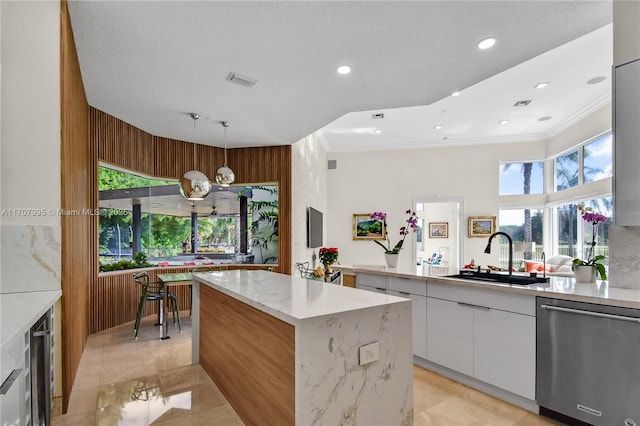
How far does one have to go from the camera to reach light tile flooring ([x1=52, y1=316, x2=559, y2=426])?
2.12m

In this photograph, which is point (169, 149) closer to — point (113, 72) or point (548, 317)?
point (113, 72)

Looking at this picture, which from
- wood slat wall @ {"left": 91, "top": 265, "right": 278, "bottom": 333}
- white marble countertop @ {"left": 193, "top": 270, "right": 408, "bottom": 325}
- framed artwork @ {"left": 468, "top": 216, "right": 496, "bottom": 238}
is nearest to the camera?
white marble countertop @ {"left": 193, "top": 270, "right": 408, "bottom": 325}

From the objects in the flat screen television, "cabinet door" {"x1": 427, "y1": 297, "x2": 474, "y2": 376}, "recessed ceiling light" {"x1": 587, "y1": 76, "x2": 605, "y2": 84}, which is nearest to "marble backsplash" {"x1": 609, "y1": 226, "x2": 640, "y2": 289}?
"cabinet door" {"x1": 427, "y1": 297, "x2": 474, "y2": 376}

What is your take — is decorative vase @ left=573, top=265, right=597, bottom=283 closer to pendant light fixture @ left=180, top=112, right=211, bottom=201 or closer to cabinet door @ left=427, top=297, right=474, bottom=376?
cabinet door @ left=427, top=297, right=474, bottom=376

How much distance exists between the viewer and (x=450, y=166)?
7.66m

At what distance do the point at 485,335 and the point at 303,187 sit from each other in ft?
13.8

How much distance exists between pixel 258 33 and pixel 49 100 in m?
1.41

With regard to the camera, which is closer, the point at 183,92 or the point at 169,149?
the point at 183,92

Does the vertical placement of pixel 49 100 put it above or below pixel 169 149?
below

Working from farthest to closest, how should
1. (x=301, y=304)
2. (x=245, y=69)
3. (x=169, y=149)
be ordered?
(x=169, y=149), (x=245, y=69), (x=301, y=304)

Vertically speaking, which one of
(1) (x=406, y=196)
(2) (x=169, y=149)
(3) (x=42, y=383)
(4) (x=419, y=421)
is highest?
(2) (x=169, y=149)

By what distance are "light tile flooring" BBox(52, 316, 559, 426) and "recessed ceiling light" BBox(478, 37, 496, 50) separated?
8.81 ft

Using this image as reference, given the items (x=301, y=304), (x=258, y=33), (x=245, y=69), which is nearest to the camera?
(x=301, y=304)

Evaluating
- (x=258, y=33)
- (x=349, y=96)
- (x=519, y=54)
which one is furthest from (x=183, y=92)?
Result: (x=519, y=54)
